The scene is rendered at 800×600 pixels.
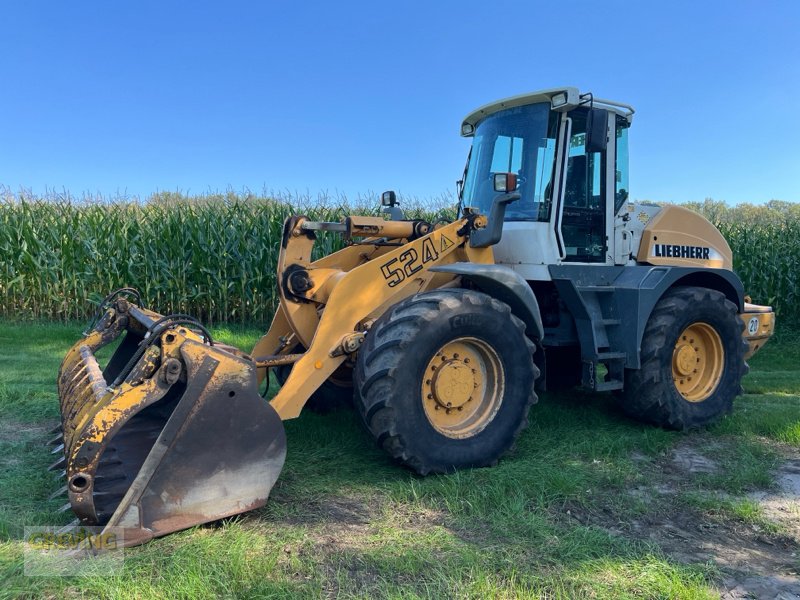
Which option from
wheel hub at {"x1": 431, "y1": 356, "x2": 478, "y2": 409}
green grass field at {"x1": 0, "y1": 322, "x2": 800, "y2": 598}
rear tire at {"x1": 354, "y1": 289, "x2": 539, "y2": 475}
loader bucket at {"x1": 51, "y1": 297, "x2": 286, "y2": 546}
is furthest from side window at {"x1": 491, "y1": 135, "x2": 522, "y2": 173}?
loader bucket at {"x1": 51, "y1": 297, "x2": 286, "y2": 546}

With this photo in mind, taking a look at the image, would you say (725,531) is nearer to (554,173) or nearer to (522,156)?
(554,173)

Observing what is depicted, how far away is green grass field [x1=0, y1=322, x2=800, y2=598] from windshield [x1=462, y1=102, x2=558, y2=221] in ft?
6.21

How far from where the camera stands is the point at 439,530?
10.2 feet

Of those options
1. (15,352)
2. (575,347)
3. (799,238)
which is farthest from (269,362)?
(799,238)

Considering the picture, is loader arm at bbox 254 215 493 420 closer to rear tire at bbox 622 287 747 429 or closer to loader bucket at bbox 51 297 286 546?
loader bucket at bbox 51 297 286 546

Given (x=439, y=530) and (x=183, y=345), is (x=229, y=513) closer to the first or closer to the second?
(x=183, y=345)

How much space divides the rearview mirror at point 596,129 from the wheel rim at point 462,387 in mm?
1851

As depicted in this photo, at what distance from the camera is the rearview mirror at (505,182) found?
431 cm

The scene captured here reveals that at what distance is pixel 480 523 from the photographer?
10.6ft

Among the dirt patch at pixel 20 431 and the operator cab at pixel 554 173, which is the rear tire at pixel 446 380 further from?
the dirt patch at pixel 20 431

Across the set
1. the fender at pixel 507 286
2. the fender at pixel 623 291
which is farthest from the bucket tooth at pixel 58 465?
the fender at pixel 623 291

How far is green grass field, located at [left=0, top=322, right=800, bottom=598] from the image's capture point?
260cm

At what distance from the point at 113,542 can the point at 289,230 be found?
92.2 inches

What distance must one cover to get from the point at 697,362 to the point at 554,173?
7.39 feet
